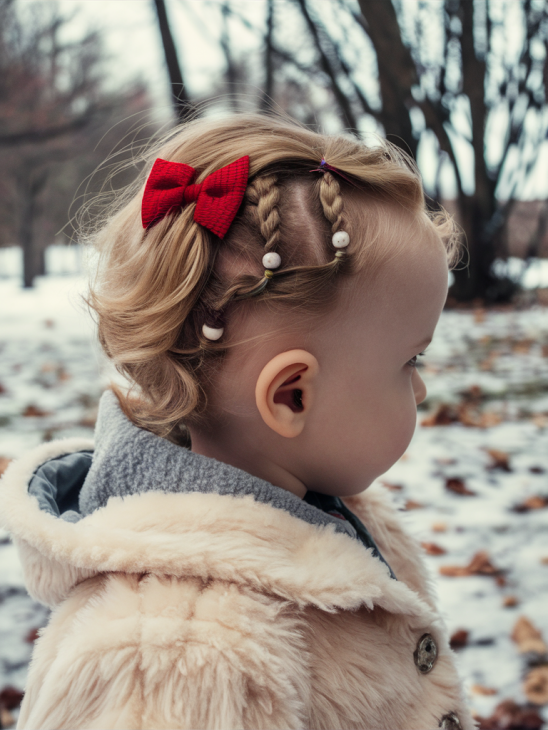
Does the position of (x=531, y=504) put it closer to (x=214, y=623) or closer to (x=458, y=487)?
(x=458, y=487)

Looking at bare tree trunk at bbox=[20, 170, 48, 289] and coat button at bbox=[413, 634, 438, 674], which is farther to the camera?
bare tree trunk at bbox=[20, 170, 48, 289]

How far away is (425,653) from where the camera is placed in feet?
3.52

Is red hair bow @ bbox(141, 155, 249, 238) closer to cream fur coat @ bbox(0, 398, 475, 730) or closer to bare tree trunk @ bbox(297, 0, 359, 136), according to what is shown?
cream fur coat @ bbox(0, 398, 475, 730)

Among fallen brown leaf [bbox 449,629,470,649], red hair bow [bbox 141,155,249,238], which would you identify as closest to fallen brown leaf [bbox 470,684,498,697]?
fallen brown leaf [bbox 449,629,470,649]

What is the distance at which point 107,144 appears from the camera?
14734 millimetres

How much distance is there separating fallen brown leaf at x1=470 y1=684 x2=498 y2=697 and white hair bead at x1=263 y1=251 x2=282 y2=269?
1307 mm

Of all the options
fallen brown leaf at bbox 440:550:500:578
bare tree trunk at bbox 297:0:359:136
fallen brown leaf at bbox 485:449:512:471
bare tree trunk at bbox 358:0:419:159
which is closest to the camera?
fallen brown leaf at bbox 440:550:500:578

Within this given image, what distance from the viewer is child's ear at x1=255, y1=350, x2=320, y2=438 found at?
1009mm

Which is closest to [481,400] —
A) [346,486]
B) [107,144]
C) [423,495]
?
[423,495]

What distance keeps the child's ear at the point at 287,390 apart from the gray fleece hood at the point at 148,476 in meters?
0.10

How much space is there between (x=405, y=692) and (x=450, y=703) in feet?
0.41

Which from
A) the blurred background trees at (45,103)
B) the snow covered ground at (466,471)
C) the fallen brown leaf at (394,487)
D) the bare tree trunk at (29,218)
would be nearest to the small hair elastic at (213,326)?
the snow covered ground at (466,471)

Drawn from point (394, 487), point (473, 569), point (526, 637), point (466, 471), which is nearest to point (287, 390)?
point (526, 637)

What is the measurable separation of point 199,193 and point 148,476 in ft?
1.52
